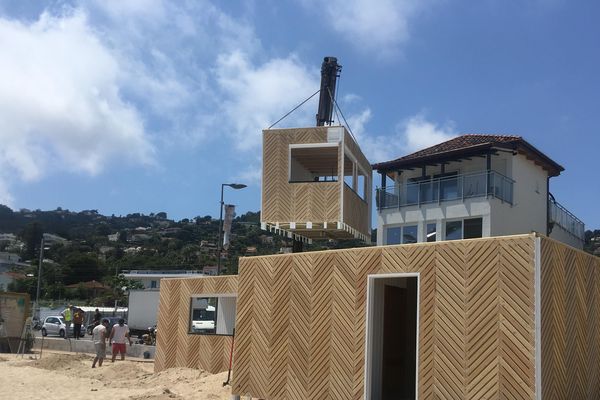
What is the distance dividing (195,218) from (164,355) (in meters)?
127

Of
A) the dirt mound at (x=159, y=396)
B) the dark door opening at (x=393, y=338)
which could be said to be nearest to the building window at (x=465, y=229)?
the dark door opening at (x=393, y=338)

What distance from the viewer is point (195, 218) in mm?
147625

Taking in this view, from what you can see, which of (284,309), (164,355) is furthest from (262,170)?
(284,309)

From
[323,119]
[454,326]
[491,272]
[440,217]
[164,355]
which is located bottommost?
[164,355]

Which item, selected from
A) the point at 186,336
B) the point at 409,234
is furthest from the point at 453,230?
the point at 186,336

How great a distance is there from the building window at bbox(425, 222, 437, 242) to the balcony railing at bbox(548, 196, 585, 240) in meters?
5.55

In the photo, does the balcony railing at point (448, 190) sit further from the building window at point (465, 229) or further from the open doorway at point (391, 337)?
the open doorway at point (391, 337)

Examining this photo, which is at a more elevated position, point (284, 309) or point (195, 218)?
point (195, 218)

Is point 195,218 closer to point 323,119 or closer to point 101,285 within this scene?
point 101,285

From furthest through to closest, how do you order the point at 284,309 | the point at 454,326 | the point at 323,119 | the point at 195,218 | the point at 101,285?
the point at 195,218 → the point at 101,285 → the point at 323,119 → the point at 284,309 → the point at 454,326

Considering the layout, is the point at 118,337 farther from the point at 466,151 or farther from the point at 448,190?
the point at 466,151

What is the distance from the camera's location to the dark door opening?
1283cm

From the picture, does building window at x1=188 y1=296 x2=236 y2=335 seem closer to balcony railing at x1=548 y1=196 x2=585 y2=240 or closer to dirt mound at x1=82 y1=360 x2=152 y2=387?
dirt mound at x1=82 y1=360 x2=152 y2=387

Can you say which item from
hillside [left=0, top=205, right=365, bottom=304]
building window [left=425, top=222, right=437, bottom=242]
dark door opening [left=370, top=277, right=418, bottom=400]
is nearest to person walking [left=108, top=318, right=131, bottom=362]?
building window [left=425, top=222, right=437, bottom=242]
